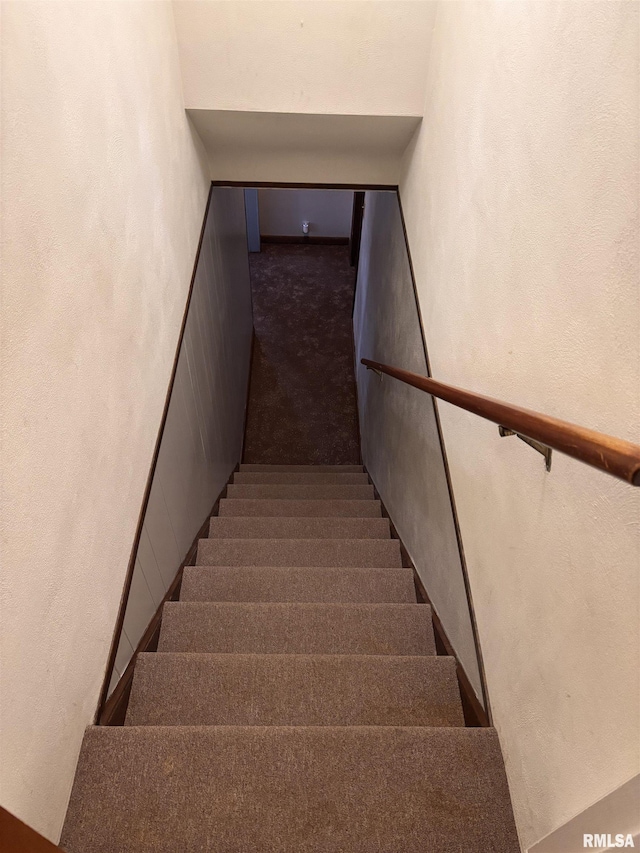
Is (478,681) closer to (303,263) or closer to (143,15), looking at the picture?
(143,15)

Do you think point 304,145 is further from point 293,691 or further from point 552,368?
point 293,691

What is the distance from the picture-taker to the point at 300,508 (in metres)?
3.15

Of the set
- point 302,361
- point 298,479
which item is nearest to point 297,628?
point 298,479

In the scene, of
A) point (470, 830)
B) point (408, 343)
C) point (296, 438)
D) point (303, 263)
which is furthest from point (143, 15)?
point (303, 263)

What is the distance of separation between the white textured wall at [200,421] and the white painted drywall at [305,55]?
90cm

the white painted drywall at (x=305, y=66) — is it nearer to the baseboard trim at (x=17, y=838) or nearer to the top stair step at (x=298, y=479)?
the top stair step at (x=298, y=479)

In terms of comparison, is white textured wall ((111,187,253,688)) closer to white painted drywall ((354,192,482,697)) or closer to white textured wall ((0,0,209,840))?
white textured wall ((0,0,209,840))

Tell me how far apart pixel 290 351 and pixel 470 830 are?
566 centimetres

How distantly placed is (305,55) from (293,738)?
2.74 meters

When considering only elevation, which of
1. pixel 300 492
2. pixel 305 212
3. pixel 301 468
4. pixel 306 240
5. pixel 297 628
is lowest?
pixel 301 468

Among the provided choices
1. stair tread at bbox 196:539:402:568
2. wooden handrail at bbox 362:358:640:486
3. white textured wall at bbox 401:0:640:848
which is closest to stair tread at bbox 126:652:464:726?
white textured wall at bbox 401:0:640:848

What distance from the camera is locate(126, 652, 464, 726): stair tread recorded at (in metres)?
1.50

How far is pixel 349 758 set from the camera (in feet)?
4.19

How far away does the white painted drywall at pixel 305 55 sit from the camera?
227cm
